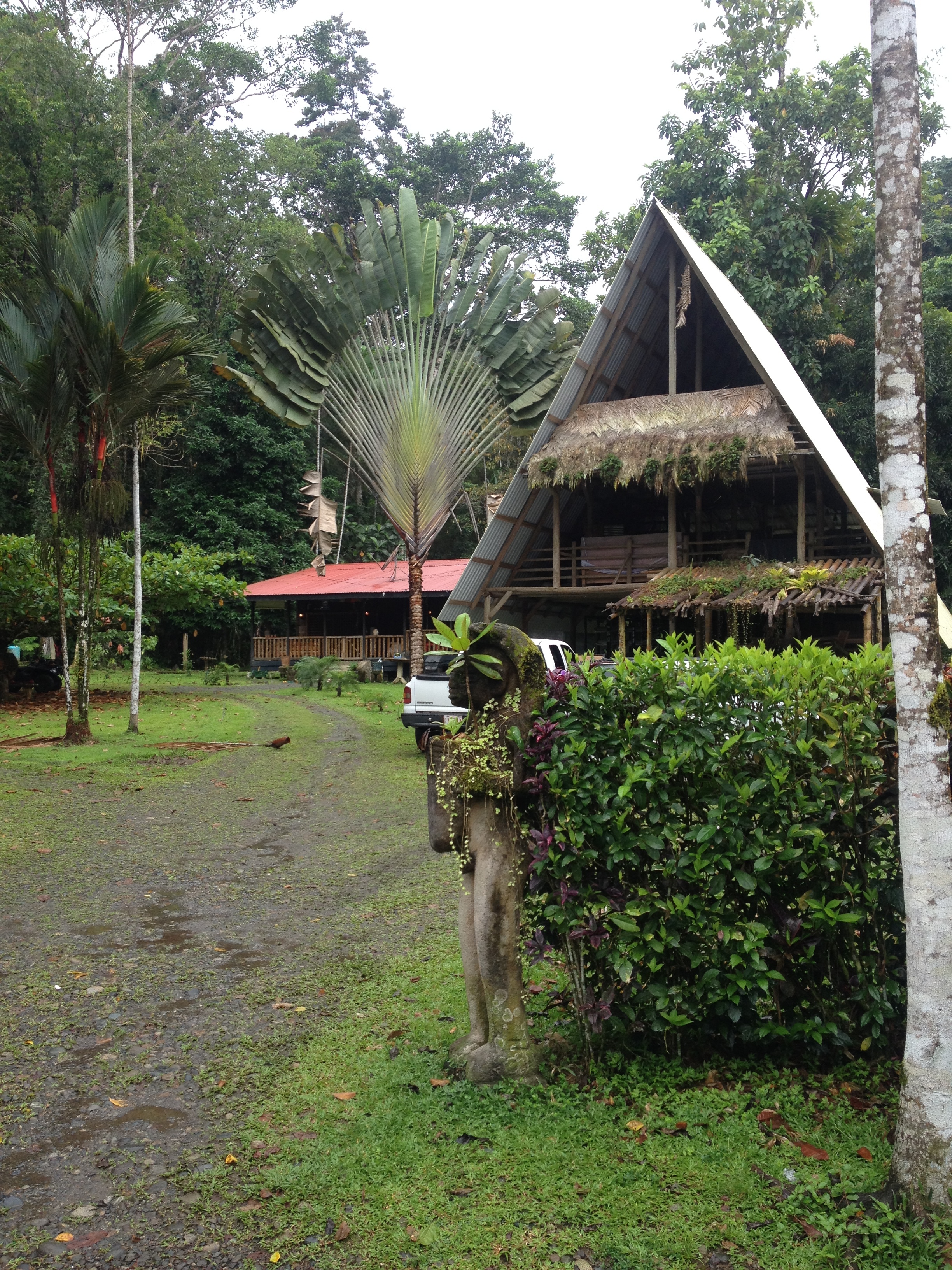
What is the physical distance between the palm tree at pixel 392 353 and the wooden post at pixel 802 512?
6.06 m

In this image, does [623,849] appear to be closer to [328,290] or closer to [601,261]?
[328,290]

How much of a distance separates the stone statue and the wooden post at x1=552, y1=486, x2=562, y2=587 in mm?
16010

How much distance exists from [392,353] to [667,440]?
5556mm

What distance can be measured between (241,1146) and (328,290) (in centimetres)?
1736

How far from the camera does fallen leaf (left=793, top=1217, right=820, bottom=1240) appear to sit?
303cm

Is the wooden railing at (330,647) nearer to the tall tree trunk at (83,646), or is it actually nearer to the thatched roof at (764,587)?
the thatched roof at (764,587)

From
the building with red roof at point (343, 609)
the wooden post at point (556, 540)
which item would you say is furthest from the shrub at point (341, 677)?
the wooden post at point (556, 540)

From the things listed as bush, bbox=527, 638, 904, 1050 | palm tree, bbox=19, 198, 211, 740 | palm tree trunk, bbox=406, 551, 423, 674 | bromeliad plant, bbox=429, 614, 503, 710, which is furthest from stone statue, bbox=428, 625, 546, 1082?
palm tree trunk, bbox=406, 551, 423, 674

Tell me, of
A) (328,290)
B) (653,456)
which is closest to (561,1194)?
(653,456)

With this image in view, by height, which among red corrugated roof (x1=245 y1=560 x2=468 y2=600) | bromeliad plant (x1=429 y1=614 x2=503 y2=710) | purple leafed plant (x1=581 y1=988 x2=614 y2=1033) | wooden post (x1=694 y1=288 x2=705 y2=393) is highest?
Result: wooden post (x1=694 y1=288 x2=705 y2=393)

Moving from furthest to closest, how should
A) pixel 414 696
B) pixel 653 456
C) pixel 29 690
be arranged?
1. pixel 29 690
2. pixel 653 456
3. pixel 414 696

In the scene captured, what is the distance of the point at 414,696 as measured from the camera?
14547mm

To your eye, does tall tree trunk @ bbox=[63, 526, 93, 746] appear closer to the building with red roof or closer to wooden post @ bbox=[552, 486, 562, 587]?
wooden post @ bbox=[552, 486, 562, 587]

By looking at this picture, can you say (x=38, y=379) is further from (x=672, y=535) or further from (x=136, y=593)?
(x=672, y=535)
